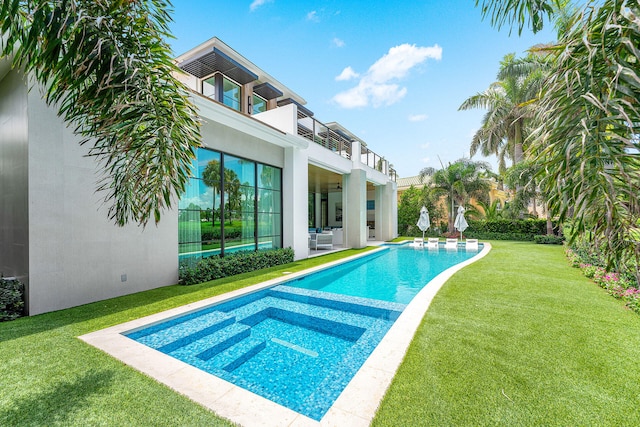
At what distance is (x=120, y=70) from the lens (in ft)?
10.6

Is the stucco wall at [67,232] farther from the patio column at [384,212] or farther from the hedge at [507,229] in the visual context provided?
the hedge at [507,229]

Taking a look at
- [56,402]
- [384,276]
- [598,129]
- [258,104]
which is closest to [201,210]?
[56,402]

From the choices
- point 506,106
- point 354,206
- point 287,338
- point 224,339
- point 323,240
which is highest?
point 506,106

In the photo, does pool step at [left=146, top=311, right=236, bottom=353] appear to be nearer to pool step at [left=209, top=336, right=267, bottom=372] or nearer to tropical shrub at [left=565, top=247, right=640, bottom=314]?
pool step at [left=209, top=336, right=267, bottom=372]

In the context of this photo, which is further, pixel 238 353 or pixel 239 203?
pixel 239 203

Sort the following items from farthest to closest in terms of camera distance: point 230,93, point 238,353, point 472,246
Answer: point 472,246 < point 230,93 < point 238,353

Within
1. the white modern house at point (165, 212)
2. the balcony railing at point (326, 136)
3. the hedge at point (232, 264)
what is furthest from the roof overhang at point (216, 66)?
the hedge at point (232, 264)

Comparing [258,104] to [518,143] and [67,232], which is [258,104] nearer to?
[67,232]

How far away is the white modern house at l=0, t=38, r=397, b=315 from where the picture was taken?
582 centimetres

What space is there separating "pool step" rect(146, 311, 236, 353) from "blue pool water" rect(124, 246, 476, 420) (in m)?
0.02

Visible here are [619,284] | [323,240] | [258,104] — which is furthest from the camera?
[323,240]

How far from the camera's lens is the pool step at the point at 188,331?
189 inches

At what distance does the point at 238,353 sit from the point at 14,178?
6.57 metres

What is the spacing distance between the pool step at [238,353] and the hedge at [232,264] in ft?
13.4
